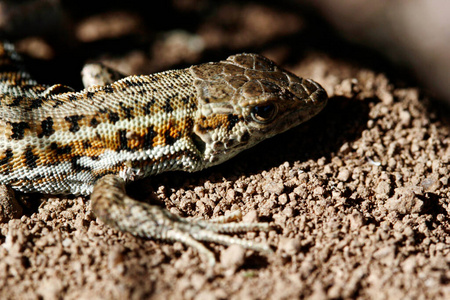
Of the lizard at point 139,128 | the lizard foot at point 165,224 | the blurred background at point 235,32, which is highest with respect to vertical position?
the blurred background at point 235,32

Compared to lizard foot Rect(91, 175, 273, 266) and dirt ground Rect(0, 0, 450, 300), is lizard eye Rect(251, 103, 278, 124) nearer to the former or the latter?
dirt ground Rect(0, 0, 450, 300)

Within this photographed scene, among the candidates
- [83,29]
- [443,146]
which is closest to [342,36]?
[443,146]

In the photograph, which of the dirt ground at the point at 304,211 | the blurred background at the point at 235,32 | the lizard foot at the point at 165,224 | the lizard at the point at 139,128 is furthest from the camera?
the blurred background at the point at 235,32

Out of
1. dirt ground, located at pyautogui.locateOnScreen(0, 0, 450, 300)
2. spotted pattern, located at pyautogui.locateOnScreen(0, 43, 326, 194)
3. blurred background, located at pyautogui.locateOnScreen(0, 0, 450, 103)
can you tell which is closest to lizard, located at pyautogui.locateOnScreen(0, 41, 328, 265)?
spotted pattern, located at pyautogui.locateOnScreen(0, 43, 326, 194)

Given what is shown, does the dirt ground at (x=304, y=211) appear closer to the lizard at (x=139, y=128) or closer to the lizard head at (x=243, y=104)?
the lizard at (x=139, y=128)

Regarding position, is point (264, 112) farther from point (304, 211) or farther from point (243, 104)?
point (304, 211)

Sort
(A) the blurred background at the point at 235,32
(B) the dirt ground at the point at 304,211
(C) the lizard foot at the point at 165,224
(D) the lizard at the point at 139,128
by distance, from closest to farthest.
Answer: (B) the dirt ground at the point at 304,211, (C) the lizard foot at the point at 165,224, (D) the lizard at the point at 139,128, (A) the blurred background at the point at 235,32

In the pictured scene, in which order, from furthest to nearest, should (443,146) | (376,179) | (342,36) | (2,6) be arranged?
1. (342,36)
2. (2,6)
3. (443,146)
4. (376,179)

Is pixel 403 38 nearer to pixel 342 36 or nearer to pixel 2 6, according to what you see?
pixel 342 36

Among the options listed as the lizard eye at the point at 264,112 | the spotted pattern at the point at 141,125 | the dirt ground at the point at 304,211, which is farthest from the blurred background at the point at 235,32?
the lizard eye at the point at 264,112
